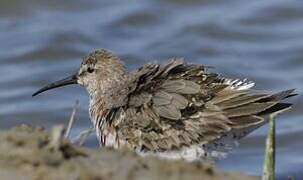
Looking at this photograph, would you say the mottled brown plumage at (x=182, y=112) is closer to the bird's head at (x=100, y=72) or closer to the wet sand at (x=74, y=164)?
the bird's head at (x=100, y=72)

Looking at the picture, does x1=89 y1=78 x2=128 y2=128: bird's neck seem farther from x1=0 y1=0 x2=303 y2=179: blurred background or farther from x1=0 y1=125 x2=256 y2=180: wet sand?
x1=0 y1=0 x2=303 y2=179: blurred background

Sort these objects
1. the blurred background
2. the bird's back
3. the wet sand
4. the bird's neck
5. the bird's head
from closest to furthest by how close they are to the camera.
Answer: the wet sand, the bird's back, the bird's neck, the bird's head, the blurred background

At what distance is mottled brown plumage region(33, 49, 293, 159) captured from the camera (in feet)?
27.7

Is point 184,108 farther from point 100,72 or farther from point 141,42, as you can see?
point 141,42

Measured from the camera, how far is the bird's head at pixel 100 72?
971cm

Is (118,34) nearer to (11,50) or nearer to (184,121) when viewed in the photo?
→ (11,50)

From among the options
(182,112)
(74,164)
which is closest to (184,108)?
(182,112)

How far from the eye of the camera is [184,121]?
335 inches

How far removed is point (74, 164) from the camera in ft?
18.0

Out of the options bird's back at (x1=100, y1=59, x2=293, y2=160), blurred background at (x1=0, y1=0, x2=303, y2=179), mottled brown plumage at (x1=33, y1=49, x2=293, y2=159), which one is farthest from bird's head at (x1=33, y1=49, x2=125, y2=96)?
blurred background at (x1=0, y1=0, x2=303, y2=179)

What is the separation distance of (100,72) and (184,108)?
5.20 feet

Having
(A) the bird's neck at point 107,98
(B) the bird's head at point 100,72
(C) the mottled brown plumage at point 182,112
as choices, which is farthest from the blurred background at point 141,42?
(C) the mottled brown plumage at point 182,112

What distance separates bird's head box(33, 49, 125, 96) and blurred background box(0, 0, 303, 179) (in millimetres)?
2811

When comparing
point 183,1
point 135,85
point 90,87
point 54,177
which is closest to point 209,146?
point 135,85
